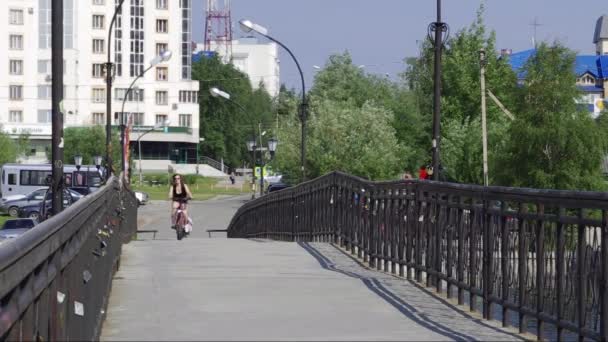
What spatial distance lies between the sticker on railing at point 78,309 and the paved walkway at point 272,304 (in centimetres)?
246

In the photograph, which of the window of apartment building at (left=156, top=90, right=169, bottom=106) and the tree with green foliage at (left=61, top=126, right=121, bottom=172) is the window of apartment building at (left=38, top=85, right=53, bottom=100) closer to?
the window of apartment building at (left=156, top=90, right=169, bottom=106)

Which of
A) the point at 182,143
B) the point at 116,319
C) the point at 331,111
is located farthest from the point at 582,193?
the point at 182,143

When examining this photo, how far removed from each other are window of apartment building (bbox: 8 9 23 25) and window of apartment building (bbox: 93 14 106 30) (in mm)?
7221

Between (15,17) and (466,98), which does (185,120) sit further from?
(466,98)

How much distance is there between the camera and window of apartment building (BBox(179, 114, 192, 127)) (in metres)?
136

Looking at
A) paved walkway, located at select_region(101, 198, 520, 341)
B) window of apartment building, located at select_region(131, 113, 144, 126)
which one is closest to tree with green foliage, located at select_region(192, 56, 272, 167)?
window of apartment building, located at select_region(131, 113, 144, 126)

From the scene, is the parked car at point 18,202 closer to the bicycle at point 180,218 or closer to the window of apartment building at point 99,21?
the bicycle at point 180,218

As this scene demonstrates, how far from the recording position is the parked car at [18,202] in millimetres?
72250

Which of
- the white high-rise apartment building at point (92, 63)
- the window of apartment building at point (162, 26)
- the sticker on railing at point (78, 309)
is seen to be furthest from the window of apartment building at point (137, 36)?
the sticker on railing at point (78, 309)

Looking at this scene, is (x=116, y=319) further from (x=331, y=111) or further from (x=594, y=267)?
(x=331, y=111)

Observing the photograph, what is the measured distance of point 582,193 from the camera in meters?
8.51

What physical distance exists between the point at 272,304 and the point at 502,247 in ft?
7.14

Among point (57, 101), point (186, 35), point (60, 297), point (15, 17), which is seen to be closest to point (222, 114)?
point (186, 35)

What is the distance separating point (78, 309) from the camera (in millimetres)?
6730
